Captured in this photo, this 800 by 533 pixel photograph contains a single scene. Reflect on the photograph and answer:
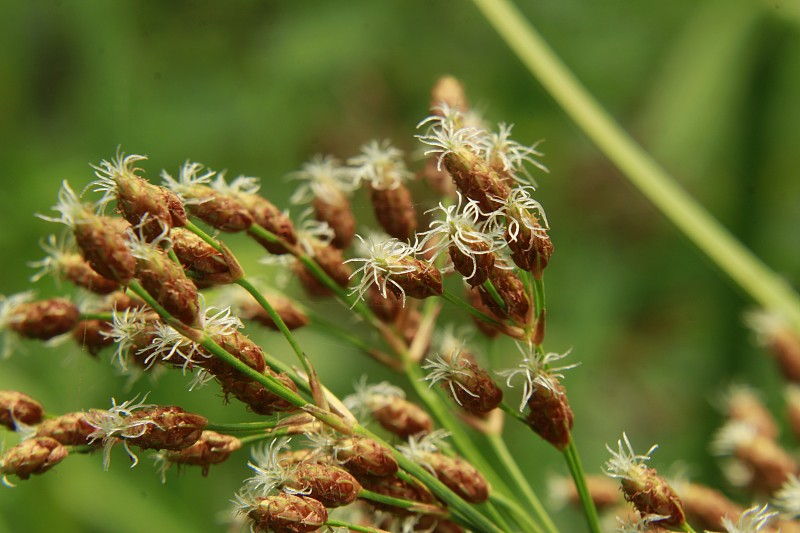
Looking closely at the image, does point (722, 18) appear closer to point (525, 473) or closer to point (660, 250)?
point (660, 250)

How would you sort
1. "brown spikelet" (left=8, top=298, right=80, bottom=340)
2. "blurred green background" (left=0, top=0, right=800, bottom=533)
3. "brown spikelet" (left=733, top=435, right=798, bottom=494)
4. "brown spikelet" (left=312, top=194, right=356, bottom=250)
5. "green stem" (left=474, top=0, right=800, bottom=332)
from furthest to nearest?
"blurred green background" (left=0, top=0, right=800, bottom=533), "green stem" (left=474, top=0, right=800, bottom=332), "brown spikelet" (left=733, top=435, right=798, bottom=494), "brown spikelet" (left=312, top=194, right=356, bottom=250), "brown spikelet" (left=8, top=298, right=80, bottom=340)

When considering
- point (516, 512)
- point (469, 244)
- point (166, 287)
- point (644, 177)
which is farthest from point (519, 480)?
Result: point (644, 177)

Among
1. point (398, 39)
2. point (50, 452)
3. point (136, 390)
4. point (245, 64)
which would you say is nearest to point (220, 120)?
point (245, 64)

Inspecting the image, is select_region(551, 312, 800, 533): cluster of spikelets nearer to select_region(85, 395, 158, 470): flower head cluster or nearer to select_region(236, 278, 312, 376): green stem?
select_region(236, 278, 312, 376): green stem

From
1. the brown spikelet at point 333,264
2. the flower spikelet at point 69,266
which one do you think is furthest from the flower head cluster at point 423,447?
the flower spikelet at point 69,266

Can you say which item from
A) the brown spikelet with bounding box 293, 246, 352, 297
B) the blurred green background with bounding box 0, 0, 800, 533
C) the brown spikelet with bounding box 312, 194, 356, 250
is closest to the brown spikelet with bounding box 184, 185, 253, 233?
the brown spikelet with bounding box 293, 246, 352, 297

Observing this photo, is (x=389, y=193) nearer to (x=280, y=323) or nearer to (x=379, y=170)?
(x=379, y=170)

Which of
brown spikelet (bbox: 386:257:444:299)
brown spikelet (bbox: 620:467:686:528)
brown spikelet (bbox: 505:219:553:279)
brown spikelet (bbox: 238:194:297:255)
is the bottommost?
brown spikelet (bbox: 620:467:686:528)

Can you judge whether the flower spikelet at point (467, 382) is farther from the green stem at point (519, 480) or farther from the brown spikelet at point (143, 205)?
the brown spikelet at point (143, 205)
